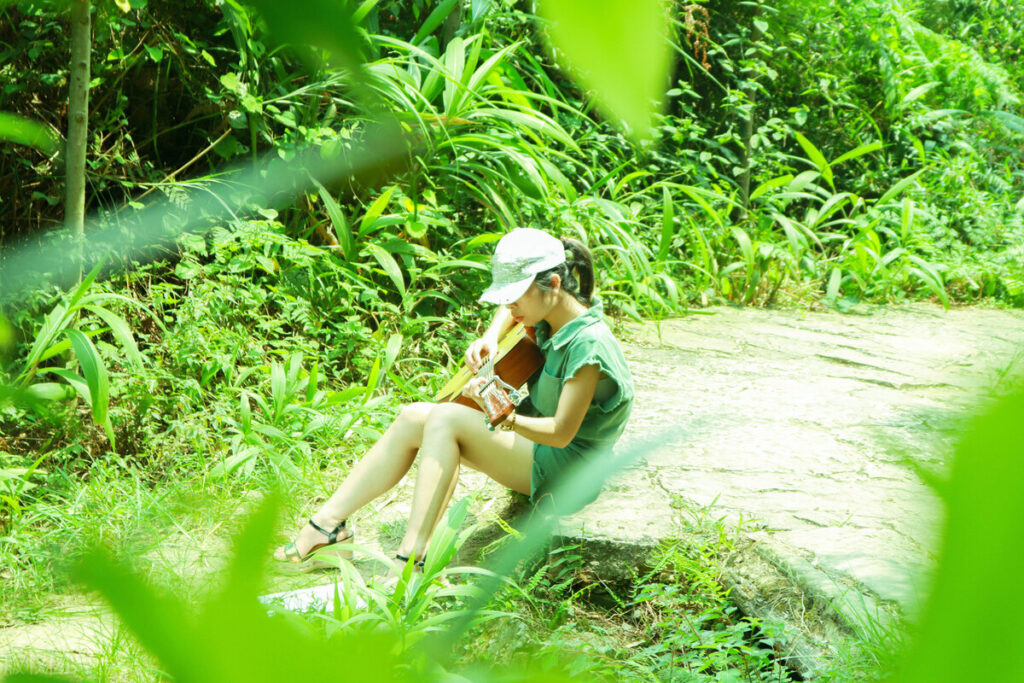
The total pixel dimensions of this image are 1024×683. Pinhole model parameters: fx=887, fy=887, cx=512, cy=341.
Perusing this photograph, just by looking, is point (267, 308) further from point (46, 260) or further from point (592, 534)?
point (592, 534)

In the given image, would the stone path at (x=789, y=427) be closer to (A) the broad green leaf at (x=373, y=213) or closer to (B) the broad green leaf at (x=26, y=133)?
(B) the broad green leaf at (x=26, y=133)

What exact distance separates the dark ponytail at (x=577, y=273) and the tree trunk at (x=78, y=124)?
4.20 feet

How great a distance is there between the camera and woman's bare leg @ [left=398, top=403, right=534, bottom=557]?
7.75 ft

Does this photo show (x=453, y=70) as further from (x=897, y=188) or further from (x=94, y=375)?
(x=897, y=188)

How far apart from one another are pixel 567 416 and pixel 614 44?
2203 mm

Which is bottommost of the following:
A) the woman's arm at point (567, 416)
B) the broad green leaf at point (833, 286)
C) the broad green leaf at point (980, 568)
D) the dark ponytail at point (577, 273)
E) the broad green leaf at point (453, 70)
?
the broad green leaf at point (833, 286)

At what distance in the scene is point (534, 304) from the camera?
8.14ft

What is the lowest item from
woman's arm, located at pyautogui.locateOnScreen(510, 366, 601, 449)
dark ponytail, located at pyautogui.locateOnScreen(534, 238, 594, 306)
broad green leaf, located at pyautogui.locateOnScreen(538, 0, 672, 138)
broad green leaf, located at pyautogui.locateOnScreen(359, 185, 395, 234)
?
woman's arm, located at pyautogui.locateOnScreen(510, 366, 601, 449)

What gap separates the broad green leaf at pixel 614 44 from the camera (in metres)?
0.16

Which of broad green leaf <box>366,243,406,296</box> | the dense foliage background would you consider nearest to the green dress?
the dense foliage background

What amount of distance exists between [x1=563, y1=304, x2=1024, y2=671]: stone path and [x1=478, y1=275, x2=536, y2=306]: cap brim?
1.88 ft

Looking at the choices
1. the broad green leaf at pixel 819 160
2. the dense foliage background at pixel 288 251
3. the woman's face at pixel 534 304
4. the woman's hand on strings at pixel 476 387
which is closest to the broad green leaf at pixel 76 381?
the dense foliage background at pixel 288 251

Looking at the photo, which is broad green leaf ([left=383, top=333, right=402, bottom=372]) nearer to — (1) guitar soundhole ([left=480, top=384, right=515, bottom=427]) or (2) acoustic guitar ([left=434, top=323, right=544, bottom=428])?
(2) acoustic guitar ([left=434, top=323, right=544, bottom=428])

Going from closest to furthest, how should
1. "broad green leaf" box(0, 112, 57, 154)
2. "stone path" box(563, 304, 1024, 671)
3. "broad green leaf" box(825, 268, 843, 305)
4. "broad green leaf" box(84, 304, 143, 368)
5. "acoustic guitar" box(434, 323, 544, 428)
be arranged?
"broad green leaf" box(0, 112, 57, 154)
"stone path" box(563, 304, 1024, 671)
"acoustic guitar" box(434, 323, 544, 428)
"broad green leaf" box(84, 304, 143, 368)
"broad green leaf" box(825, 268, 843, 305)
